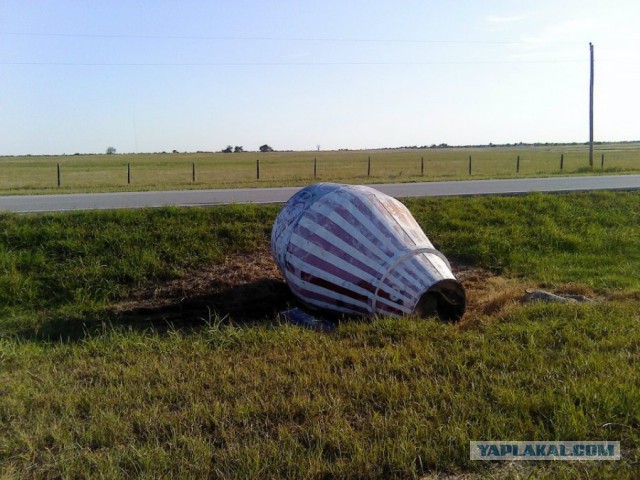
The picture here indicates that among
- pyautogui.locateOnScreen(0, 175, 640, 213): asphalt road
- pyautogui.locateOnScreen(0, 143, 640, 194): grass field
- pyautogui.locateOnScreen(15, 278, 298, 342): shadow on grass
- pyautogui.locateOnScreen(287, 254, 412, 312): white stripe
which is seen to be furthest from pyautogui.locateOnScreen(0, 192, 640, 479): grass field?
pyautogui.locateOnScreen(0, 143, 640, 194): grass field

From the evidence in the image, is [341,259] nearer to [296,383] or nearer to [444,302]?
[444,302]

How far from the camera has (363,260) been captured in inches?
221

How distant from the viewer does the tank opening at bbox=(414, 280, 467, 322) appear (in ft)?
18.2

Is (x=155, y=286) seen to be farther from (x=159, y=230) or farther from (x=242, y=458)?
(x=242, y=458)

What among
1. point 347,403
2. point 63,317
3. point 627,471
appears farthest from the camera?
point 63,317

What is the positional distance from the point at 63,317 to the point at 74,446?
4468mm

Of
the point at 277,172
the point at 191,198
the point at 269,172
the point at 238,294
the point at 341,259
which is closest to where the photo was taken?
the point at 341,259

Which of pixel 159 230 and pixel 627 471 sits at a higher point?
pixel 159 230

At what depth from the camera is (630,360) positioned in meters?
4.11

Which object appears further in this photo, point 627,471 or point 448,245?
point 448,245

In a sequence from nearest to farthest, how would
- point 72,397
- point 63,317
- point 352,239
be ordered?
point 72,397 < point 352,239 < point 63,317

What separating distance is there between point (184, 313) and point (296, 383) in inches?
143

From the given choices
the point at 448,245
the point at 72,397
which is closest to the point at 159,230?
the point at 448,245

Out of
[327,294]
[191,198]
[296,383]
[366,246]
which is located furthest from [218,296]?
[191,198]
